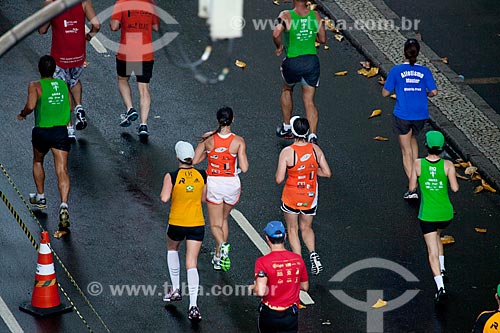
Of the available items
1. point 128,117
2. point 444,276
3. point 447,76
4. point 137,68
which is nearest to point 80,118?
point 128,117

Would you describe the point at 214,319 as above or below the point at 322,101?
below

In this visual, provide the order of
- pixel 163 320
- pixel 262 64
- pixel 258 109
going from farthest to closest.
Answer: pixel 262 64, pixel 258 109, pixel 163 320

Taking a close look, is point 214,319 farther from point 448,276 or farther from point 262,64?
point 262,64

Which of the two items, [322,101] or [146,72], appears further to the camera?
[322,101]

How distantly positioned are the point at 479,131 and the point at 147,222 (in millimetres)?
5775

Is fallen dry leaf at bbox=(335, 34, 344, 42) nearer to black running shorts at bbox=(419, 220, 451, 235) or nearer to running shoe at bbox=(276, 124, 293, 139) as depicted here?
running shoe at bbox=(276, 124, 293, 139)

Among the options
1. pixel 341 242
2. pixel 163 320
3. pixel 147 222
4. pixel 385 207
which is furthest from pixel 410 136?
pixel 163 320

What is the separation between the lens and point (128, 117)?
59.5ft

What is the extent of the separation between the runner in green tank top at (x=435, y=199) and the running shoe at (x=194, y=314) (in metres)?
2.80

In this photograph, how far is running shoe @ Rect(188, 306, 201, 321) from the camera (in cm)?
1386

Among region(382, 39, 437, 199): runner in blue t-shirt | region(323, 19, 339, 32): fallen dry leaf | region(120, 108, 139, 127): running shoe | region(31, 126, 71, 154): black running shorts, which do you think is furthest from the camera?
region(323, 19, 339, 32): fallen dry leaf

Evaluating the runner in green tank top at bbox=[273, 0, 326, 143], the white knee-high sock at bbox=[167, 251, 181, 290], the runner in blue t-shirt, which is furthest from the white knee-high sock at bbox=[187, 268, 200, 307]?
the runner in green tank top at bbox=[273, 0, 326, 143]

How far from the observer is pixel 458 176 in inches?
696

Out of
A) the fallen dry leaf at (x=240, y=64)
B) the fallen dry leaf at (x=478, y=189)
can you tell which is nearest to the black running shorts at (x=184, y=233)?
the fallen dry leaf at (x=478, y=189)
